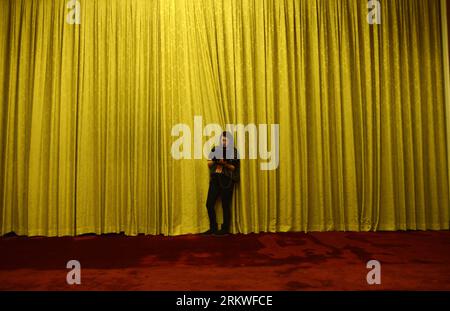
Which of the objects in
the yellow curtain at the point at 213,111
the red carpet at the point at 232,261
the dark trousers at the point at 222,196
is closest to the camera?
the red carpet at the point at 232,261

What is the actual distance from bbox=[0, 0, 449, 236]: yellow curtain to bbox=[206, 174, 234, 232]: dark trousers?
0.21m

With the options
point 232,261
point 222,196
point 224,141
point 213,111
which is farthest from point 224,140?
point 232,261

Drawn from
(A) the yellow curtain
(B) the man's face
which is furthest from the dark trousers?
(B) the man's face

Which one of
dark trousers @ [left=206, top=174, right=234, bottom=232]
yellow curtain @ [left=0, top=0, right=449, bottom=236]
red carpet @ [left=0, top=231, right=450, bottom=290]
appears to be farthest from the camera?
yellow curtain @ [left=0, top=0, right=449, bottom=236]

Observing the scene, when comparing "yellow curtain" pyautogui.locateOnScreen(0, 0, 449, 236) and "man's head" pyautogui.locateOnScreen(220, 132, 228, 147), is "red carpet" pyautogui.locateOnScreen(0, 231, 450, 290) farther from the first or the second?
"man's head" pyautogui.locateOnScreen(220, 132, 228, 147)

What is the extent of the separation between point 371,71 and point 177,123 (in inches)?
120

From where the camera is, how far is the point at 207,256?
3709mm

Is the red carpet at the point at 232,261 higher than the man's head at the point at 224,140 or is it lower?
lower

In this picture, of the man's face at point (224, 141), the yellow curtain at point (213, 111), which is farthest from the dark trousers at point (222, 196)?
the man's face at point (224, 141)

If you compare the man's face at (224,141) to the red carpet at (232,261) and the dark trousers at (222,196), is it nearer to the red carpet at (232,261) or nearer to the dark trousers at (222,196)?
the dark trousers at (222,196)

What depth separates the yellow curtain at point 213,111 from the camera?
511cm

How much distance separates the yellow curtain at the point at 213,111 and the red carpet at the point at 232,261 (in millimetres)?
436

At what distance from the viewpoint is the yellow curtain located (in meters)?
5.11

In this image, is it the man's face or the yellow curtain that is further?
the yellow curtain
